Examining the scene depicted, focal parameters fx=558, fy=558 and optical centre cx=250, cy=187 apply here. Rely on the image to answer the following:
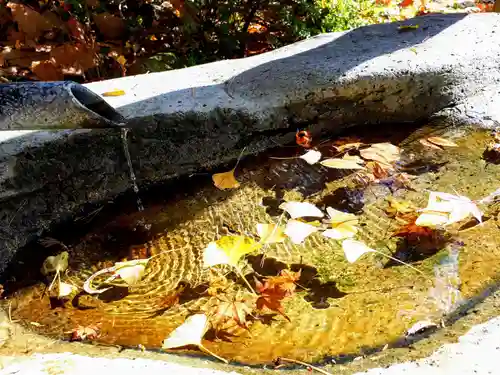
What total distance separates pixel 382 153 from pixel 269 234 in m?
0.86

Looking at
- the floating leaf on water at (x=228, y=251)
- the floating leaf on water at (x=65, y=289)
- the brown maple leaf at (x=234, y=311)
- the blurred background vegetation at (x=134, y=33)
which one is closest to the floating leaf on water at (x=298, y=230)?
the floating leaf on water at (x=228, y=251)

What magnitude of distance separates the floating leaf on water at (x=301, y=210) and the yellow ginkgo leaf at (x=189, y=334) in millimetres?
679

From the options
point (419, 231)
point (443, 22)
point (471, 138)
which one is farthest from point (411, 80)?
point (419, 231)

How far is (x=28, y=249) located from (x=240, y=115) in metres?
1.06

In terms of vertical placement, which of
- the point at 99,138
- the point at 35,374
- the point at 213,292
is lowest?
the point at 213,292

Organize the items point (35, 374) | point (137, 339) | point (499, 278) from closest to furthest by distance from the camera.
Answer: point (35, 374)
point (137, 339)
point (499, 278)

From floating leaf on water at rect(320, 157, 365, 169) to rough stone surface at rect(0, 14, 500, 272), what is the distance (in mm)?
230

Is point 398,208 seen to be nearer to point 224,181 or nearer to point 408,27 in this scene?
point 224,181

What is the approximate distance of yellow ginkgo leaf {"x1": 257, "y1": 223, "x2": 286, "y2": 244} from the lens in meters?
2.08

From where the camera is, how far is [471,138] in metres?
2.74

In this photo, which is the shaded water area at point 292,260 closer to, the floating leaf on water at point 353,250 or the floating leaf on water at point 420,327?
the floating leaf on water at point 420,327

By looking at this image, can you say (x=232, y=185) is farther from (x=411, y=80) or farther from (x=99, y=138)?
(x=411, y=80)

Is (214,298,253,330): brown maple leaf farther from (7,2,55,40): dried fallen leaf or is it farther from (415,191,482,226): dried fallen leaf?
(7,2,55,40): dried fallen leaf

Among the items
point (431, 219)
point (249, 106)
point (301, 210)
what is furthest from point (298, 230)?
point (249, 106)
